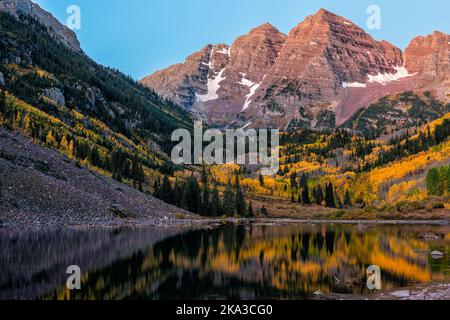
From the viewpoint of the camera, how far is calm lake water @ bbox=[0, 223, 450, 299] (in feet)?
124

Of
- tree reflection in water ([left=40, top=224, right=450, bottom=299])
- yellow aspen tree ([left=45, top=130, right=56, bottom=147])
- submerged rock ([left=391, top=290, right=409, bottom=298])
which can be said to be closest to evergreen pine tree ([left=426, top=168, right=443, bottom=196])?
tree reflection in water ([left=40, top=224, right=450, bottom=299])

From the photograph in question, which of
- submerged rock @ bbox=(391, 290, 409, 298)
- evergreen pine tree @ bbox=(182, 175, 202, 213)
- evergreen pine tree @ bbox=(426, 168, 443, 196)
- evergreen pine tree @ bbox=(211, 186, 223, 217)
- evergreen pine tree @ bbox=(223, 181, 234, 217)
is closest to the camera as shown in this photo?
submerged rock @ bbox=(391, 290, 409, 298)

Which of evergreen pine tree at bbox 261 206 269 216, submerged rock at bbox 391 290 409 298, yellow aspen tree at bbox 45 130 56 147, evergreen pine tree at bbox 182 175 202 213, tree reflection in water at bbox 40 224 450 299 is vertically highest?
yellow aspen tree at bbox 45 130 56 147

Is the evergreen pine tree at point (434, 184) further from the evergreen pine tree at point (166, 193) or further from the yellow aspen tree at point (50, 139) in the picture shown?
the yellow aspen tree at point (50, 139)

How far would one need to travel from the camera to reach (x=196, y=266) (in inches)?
2053

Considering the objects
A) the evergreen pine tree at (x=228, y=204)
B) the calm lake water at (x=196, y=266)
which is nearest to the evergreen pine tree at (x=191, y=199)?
the evergreen pine tree at (x=228, y=204)

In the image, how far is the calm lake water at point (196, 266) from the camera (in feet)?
124

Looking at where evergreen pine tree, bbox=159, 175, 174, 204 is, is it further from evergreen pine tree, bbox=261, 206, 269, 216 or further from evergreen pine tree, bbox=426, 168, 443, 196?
evergreen pine tree, bbox=426, 168, 443, 196

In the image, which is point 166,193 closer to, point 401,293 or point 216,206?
point 216,206
